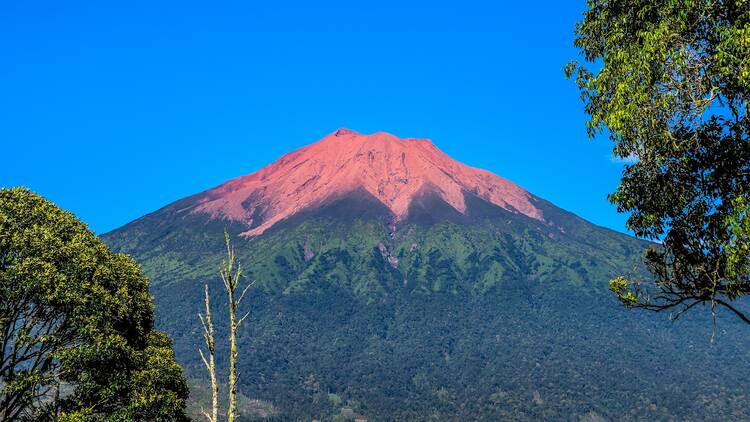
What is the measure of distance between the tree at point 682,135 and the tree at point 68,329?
17087 mm

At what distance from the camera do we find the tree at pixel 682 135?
1681 cm

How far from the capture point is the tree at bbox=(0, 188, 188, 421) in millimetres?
25141

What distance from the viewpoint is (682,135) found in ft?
58.5

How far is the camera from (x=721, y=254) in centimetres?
1747

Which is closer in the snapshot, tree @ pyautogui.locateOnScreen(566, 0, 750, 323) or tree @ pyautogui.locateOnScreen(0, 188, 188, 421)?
tree @ pyautogui.locateOnScreen(566, 0, 750, 323)

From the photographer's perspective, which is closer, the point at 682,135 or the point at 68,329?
the point at 682,135

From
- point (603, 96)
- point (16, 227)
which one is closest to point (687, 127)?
point (603, 96)

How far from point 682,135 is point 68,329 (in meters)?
21.0

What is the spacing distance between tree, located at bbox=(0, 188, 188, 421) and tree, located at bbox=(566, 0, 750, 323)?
17.1 metres

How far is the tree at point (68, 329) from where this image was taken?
2514cm

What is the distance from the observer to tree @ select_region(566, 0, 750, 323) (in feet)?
55.2

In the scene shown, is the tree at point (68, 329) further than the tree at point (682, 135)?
Yes

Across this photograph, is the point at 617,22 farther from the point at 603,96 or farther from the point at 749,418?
the point at 749,418

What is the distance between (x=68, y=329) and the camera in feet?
86.9
